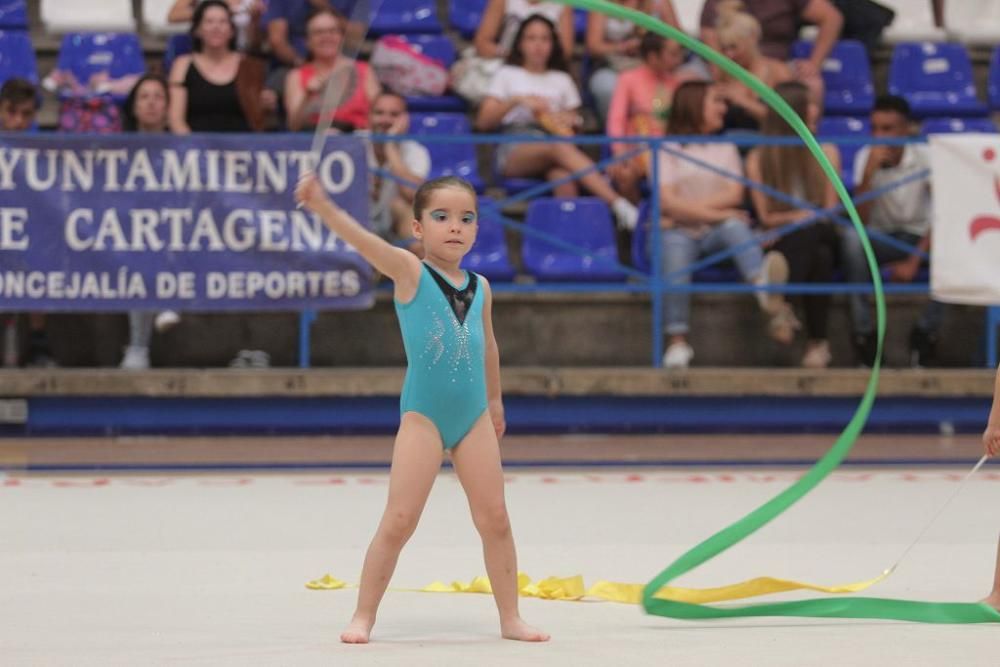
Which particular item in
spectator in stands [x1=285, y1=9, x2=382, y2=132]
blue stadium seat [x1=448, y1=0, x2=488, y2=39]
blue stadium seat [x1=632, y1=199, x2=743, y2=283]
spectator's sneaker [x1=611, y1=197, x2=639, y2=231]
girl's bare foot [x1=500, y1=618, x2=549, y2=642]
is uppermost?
blue stadium seat [x1=448, y1=0, x2=488, y2=39]

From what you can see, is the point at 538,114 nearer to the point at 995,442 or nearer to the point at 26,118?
the point at 26,118

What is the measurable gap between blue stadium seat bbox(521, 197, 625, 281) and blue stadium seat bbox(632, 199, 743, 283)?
0.17 metres

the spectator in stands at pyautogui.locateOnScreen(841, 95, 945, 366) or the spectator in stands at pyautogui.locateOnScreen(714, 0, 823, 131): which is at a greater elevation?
the spectator in stands at pyautogui.locateOnScreen(714, 0, 823, 131)

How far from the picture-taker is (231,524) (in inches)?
238

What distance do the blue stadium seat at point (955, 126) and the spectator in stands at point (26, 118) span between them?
19.7 feet

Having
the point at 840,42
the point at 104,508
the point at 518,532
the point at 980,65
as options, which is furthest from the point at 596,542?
the point at 980,65

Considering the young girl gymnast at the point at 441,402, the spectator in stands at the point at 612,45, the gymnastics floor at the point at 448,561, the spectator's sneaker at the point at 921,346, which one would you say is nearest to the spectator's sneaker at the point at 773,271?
the spectator's sneaker at the point at 921,346

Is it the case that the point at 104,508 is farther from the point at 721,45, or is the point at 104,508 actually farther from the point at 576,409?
the point at 721,45

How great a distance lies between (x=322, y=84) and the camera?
31.6 ft

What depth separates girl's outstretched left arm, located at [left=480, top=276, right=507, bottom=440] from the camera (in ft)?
13.7

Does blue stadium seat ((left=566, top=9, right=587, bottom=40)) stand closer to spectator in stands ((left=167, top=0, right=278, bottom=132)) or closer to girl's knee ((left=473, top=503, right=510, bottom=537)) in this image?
spectator in stands ((left=167, top=0, right=278, bottom=132))

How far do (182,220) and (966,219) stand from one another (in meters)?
4.33

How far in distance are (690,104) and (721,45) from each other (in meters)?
0.89

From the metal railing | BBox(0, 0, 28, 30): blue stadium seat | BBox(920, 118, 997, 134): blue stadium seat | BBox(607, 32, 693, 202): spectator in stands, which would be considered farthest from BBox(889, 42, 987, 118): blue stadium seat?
BBox(0, 0, 28, 30): blue stadium seat
